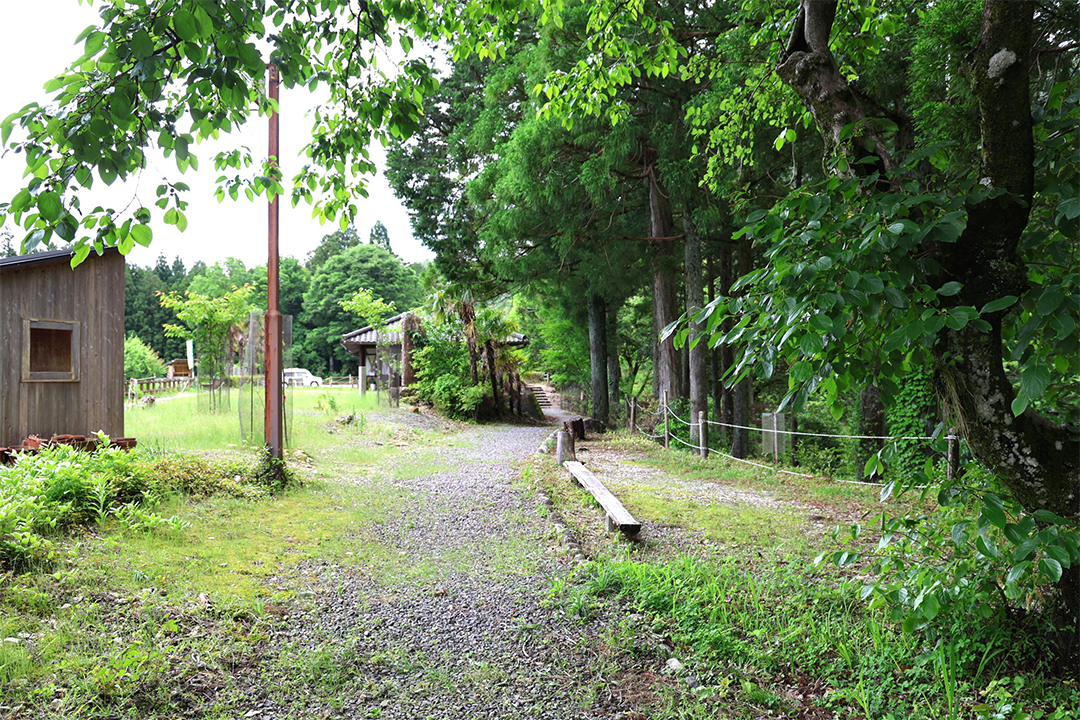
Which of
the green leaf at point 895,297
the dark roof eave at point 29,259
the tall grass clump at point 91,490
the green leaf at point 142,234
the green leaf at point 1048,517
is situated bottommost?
the tall grass clump at point 91,490

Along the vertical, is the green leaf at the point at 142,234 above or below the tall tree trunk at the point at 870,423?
above

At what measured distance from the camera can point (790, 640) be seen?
331 cm

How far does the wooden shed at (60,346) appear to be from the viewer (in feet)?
26.5

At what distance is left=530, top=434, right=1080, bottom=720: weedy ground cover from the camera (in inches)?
105

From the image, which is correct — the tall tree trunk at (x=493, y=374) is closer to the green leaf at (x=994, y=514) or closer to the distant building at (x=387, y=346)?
the distant building at (x=387, y=346)

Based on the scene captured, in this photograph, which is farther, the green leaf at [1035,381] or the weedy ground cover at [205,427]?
the weedy ground cover at [205,427]

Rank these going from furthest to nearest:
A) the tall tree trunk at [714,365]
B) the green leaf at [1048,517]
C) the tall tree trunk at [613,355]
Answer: the tall tree trunk at [613,355]
the tall tree trunk at [714,365]
the green leaf at [1048,517]

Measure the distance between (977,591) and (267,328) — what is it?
23.9 ft

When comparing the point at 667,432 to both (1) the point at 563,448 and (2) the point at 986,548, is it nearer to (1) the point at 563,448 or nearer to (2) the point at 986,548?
(1) the point at 563,448

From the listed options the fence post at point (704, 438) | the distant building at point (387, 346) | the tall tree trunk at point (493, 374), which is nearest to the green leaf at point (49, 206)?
the fence post at point (704, 438)

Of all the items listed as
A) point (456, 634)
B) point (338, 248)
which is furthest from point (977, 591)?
point (338, 248)

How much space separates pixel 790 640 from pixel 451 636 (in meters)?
1.91

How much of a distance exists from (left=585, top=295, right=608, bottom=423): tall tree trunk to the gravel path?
1345cm

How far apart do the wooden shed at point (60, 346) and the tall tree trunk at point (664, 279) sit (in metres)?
10.0
